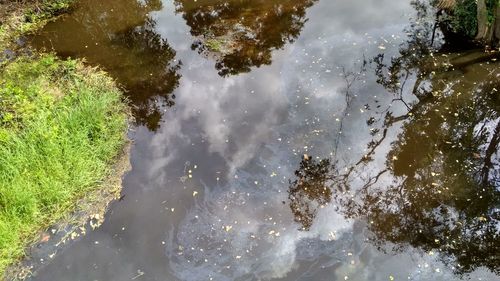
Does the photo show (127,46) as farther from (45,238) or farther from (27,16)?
(45,238)

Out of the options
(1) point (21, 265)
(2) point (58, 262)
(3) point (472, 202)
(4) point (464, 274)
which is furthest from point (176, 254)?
(3) point (472, 202)

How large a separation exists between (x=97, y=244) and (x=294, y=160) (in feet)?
11.7

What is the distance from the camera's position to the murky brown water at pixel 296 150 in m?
6.58

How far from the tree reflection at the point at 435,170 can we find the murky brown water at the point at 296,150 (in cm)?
3

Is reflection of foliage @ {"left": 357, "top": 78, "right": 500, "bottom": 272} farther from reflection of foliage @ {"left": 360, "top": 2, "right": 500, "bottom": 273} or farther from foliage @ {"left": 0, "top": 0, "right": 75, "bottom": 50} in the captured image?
foliage @ {"left": 0, "top": 0, "right": 75, "bottom": 50}

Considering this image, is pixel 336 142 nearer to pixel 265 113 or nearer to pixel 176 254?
pixel 265 113

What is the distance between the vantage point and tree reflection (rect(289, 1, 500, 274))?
6.66 m

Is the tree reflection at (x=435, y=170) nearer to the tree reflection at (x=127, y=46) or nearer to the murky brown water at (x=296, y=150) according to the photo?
the murky brown water at (x=296, y=150)

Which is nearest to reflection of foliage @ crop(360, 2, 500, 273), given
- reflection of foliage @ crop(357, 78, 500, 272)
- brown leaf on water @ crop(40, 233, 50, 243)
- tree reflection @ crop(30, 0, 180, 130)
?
reflection of foliage @ crop(357, 78, 500, 272)

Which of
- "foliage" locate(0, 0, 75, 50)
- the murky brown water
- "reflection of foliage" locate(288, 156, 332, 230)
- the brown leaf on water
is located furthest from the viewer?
"foliage" locate(0, 0, 75, 50)

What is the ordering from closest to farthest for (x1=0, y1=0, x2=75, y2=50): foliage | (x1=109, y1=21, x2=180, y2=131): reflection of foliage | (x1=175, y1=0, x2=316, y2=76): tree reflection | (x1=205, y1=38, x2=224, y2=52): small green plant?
(x1=109, y1=21, x2=180, y2=131): reflection of foliage, (x1=175, y1=0, x2=316, y2=76): tree reflection, (x1=205, y1=38, x2=224, y2=52): small green plant, (x1=0, y1=0, x2=75, y2=50): foliage

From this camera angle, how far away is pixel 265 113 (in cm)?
893

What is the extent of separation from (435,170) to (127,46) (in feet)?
25.1

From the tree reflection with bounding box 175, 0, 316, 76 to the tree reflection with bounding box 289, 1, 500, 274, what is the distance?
2.67 m
